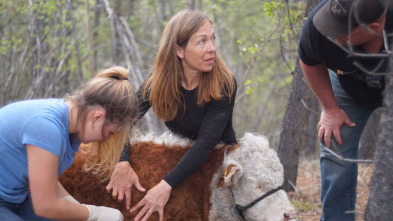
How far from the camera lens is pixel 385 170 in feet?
8.05

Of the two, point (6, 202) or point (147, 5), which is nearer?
point (6, 202)

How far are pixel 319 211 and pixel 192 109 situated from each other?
2436 mm

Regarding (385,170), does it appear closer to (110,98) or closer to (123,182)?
(110,98)

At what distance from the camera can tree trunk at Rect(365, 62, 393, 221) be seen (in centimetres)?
243

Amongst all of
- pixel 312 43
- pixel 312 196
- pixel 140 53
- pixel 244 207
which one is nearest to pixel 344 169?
pixel 244 207

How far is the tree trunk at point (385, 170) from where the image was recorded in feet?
7.98

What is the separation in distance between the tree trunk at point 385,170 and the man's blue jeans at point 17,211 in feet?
7.31

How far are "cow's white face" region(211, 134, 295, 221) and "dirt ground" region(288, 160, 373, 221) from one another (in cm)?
127

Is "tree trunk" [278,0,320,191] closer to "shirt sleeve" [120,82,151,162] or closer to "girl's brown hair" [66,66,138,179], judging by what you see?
"shirt sleeve" [120,82,151,162]

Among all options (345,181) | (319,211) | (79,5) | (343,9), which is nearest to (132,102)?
(343,9)

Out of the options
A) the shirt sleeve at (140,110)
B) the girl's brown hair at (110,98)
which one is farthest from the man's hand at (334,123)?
the girl's brown hair at (110,98)

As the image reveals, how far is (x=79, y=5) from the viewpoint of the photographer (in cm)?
954

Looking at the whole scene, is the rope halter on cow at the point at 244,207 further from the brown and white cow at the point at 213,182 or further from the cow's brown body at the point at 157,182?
the cow's brown body at the point at 157,182

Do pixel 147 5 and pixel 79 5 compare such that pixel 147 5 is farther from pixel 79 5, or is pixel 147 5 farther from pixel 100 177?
pixel 100 177
